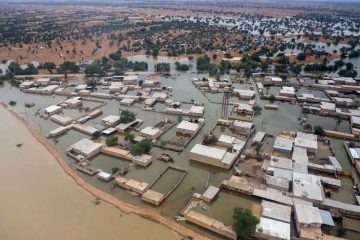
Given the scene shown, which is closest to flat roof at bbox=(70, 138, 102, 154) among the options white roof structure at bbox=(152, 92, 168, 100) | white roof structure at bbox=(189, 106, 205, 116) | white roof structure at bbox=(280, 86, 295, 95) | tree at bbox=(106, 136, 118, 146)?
tree at bbox=(106, 136, 118, 146)

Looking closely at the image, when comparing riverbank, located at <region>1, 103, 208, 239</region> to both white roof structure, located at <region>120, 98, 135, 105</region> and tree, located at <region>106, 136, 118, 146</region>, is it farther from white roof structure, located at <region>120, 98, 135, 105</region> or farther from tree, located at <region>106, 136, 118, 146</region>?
white roof structure, located at <region>120, 98, 135, 105</region>

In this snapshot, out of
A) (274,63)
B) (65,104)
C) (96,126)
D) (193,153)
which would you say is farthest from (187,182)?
(274,63)

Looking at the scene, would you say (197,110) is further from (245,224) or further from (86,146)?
(245,224)

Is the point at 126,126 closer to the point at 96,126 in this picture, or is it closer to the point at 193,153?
the point at 96,126

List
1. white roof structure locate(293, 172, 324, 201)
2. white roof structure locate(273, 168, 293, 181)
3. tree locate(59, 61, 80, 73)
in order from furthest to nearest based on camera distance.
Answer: tree locate(59, 61, 80, 73) → white roof structure locate(273, 168, 293, 181) → white roof structure locate(293, 172, 324, 201)

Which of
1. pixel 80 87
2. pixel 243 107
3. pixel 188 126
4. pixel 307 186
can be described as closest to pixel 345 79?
pixel 243 107

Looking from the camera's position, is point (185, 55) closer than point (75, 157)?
No
